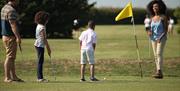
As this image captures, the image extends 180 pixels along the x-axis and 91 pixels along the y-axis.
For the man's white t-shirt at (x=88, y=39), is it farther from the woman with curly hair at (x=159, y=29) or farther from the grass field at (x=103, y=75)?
the woman with curly hair at (x=159, y=29)

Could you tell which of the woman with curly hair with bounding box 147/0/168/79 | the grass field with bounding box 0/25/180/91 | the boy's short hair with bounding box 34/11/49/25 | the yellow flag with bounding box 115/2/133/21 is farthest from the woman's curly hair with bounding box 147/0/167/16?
the boy's short hair with bounding box 34/11/49/25

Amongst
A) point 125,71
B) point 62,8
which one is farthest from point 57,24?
point 125,71

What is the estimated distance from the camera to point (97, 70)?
71.0ft

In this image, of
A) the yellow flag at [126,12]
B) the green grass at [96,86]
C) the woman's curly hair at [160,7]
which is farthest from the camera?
the yellow flag at [126,12]

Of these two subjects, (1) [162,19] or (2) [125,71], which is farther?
(2) [125,71]

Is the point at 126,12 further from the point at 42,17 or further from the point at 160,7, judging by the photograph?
the point at 42,17

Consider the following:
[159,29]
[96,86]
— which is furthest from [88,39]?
[96,86]

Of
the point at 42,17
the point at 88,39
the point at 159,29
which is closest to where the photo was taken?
the point at 42,17

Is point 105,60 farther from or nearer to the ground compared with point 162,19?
nearer to the ground

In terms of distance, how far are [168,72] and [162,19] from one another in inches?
164

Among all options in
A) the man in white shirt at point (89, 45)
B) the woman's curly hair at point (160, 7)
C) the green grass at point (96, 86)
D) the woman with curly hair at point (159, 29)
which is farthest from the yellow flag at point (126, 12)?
the green grass at point (96, 86)

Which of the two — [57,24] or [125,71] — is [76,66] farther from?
[57,24]

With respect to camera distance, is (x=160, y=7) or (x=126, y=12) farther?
(x=126, y=12)

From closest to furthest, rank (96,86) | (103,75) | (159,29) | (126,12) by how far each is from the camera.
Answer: (96,86), (159,29), (126,12), (103,75)
